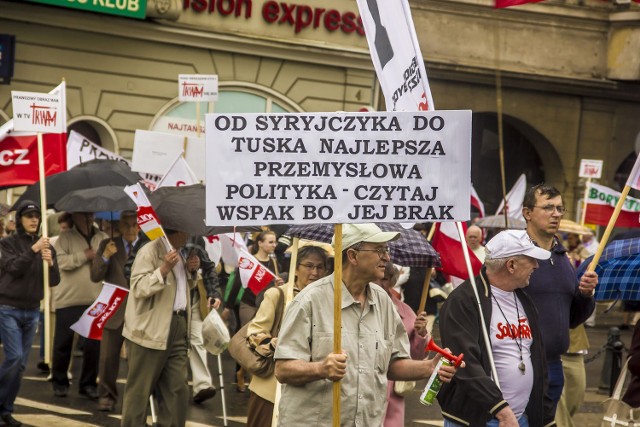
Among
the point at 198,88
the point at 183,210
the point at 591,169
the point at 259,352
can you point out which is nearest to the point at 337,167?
the point at 259,352

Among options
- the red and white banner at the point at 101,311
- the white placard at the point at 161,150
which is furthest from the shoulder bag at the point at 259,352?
the white placard at the point at 161,150

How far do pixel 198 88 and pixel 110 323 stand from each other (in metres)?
6.21

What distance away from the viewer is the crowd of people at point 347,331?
5.99m

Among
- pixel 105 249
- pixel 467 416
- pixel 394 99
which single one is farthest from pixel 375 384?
pixel 105 249

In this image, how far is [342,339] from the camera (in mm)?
5977

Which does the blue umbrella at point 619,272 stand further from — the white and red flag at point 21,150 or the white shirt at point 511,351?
the white and red flag at point 21,150

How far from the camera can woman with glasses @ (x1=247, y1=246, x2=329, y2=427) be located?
313 inches

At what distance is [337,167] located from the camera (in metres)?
5.97

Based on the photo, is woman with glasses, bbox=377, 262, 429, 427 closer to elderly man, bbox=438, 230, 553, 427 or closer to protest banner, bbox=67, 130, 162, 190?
elderly man, bbox=438, 230, 553, 427

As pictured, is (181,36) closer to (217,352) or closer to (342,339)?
(217,352)

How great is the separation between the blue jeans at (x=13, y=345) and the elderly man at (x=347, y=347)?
5.04m

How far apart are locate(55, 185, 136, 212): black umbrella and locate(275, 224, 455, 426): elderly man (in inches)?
258

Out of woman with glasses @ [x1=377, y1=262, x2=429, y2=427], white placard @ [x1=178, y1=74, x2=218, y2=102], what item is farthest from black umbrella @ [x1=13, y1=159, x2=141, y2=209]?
woman with glasses @ [x1=377, y1=262, x2=429, y2=427]

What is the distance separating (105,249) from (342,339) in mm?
6581
